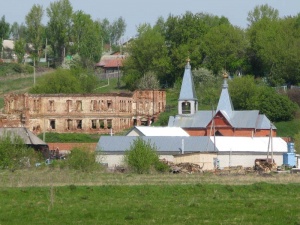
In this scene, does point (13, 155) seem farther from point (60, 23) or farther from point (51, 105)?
point (60, 23)

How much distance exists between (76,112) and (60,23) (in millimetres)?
30506

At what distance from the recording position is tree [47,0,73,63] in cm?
10988

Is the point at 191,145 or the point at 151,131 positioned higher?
the point at 151,131

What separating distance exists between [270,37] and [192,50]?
6.37 m

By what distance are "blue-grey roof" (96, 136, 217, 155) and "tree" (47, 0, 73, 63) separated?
48246mm

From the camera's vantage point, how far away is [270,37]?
293ft

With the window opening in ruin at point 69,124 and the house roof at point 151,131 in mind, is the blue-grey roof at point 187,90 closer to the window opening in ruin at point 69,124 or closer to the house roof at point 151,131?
the house roof at point 151,131

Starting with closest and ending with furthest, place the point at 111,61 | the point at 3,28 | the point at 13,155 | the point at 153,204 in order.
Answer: the point at 153,204, the point at 13,155, the point at 111,61, the point at 3,28

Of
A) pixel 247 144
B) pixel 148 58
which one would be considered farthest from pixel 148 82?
pixel 247 144

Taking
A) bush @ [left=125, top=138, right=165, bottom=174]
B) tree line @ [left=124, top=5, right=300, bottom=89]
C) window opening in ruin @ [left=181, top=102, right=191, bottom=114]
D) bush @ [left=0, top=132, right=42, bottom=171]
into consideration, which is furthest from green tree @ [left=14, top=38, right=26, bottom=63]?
bush @ [left=125, top=138, right=165, bottom=174]

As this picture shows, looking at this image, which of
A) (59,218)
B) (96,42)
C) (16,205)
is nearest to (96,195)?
(16,205)

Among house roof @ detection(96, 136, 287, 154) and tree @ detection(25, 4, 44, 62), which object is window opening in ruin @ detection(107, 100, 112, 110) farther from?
tree @ detection(25, 4, 44, 62)

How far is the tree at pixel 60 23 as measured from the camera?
109875 mm

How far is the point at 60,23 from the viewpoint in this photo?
10956 centimetres
